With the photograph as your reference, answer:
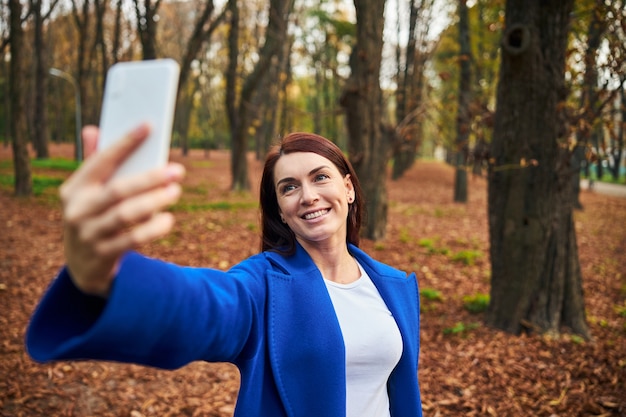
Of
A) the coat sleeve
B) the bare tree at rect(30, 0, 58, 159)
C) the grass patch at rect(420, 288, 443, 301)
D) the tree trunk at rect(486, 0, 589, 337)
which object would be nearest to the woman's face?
the coat sleeve

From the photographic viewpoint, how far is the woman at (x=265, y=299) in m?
0.81

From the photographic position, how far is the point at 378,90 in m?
7.95

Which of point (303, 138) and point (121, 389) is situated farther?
point (121, 389)

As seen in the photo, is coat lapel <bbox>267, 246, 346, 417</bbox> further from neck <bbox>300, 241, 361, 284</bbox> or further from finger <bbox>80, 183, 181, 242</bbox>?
finger <bbox>80, 183, 181, 242</bbox>

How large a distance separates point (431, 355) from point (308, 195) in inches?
132

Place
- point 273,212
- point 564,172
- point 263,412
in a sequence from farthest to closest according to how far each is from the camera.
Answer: point 564,172 → point 273,212 → point 263,412

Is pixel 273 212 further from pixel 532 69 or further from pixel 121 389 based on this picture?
pixel 532 69

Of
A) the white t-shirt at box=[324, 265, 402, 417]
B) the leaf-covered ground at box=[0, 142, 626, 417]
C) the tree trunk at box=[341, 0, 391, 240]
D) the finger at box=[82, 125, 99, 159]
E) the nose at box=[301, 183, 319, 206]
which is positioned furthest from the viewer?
the tree trunk at box=[341, 0, 391, 240]

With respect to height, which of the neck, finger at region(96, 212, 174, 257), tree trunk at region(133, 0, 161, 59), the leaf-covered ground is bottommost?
the leaf-covered ground

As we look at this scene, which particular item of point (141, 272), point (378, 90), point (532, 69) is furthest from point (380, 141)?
point (141, 272)

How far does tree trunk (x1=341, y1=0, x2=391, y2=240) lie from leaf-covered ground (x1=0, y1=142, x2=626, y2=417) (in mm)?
1397

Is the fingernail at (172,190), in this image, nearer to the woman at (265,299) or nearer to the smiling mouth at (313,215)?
the woman at (265,299)

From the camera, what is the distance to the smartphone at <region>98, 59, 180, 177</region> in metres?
0.80

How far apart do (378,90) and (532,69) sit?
393cm
